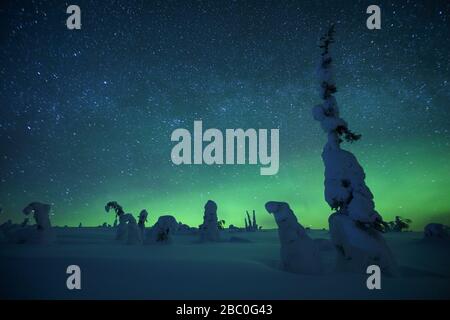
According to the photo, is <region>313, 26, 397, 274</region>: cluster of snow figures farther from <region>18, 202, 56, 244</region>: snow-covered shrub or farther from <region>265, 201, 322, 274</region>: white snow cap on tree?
<region>18, 202, 56, 244</region>: snow-covered shrub

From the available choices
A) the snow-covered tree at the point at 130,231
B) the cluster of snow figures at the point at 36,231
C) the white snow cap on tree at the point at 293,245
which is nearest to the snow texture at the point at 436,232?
the white snow cap on tree at the point at 293,245

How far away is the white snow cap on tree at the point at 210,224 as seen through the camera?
28.3 m

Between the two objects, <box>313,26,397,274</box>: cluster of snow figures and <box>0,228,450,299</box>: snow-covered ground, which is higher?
<box>313,26,397,274</box>: cluster of snow figures

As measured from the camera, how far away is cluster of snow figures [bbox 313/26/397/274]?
10711 millimetres

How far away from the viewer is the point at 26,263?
32.7 ft

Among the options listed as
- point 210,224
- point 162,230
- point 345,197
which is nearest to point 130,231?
point 162,230

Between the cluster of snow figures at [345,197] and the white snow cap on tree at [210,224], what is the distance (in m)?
18.4

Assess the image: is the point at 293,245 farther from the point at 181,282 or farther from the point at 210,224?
the point at 210,224

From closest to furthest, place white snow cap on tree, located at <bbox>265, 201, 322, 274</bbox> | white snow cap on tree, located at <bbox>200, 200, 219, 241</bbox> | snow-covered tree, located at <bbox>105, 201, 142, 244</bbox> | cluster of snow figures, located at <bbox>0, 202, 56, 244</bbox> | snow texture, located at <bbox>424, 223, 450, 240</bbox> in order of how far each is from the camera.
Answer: white snow cap on tree, located at <bbox>265, 201, 322, 274</bbox> → cluster of snow figures, located at <bbox>0, 202, 56, 244</bbox> → snow-covered tree, located at <bbox>105, 201, 142, 244</bbox> → snow texture, located at <bbox>424, 223, 450, 240</bbox> → white snow cap on tree, located at <bbox>200, 200, 219, 241</bbox>

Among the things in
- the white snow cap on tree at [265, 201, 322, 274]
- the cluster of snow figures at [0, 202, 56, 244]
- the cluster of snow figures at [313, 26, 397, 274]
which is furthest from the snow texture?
the cluster of snow figures at [0, 202, 56, 244]

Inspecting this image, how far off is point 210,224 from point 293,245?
62.1ft

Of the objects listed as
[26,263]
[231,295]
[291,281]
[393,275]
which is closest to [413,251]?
[393,275]

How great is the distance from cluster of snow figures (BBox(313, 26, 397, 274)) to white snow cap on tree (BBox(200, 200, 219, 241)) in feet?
60.4
